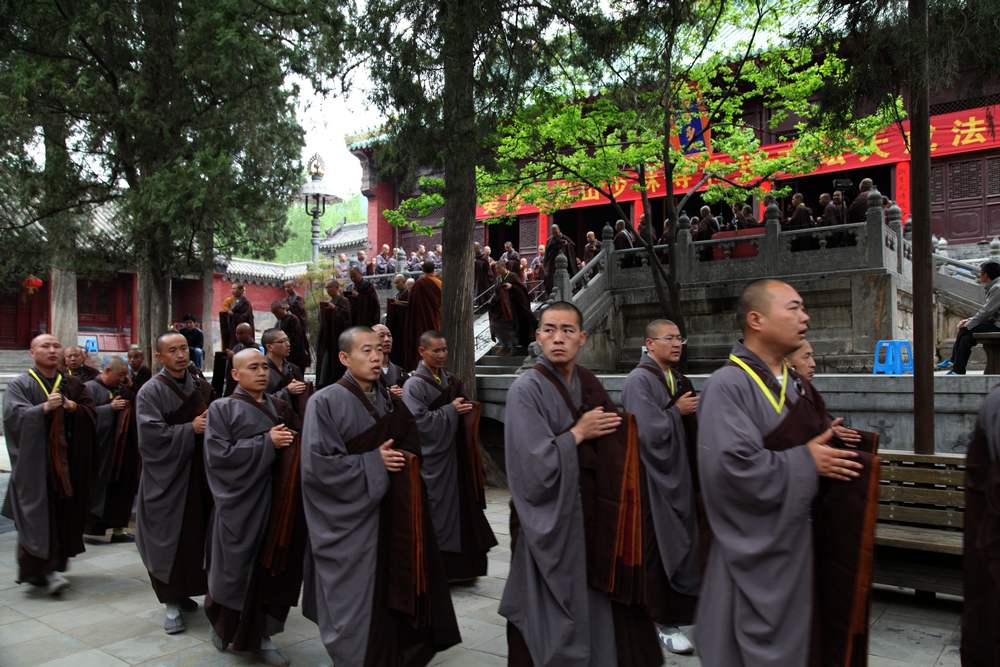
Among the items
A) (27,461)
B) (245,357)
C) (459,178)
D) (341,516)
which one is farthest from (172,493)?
(459,178)

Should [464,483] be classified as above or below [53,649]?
above

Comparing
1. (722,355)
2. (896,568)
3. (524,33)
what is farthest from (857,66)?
(722,355)

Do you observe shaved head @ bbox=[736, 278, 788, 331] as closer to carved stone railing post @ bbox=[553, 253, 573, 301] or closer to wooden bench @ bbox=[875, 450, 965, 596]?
wooden bench @ bbox=[875, 450, 965, 596]

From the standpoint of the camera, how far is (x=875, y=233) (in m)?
12.0

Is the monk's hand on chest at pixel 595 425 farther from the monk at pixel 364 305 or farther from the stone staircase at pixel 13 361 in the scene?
the stone staircase at pixel 13 361

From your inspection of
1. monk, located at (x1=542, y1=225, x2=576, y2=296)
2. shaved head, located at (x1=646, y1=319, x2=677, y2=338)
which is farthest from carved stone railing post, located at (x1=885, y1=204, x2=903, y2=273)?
shaved head, located at (x1=646, y1=319, x2=677, y2=338)

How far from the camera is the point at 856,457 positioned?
274 centimetres

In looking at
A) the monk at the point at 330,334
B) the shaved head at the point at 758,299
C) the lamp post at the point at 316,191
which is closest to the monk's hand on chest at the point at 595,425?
the shaved head at the point at 758,299

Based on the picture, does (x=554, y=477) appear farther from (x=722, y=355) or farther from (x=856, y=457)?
(x=722, y=355)

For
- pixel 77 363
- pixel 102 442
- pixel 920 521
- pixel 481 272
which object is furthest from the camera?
pixel 481 272

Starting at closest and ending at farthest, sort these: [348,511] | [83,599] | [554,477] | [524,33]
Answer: [554,477]
[348,511]
[83,599]
[524,33]

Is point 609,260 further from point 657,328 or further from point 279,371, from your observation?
point 657,328

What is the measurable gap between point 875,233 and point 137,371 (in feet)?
34.4

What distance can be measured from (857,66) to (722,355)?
7.80 metres
